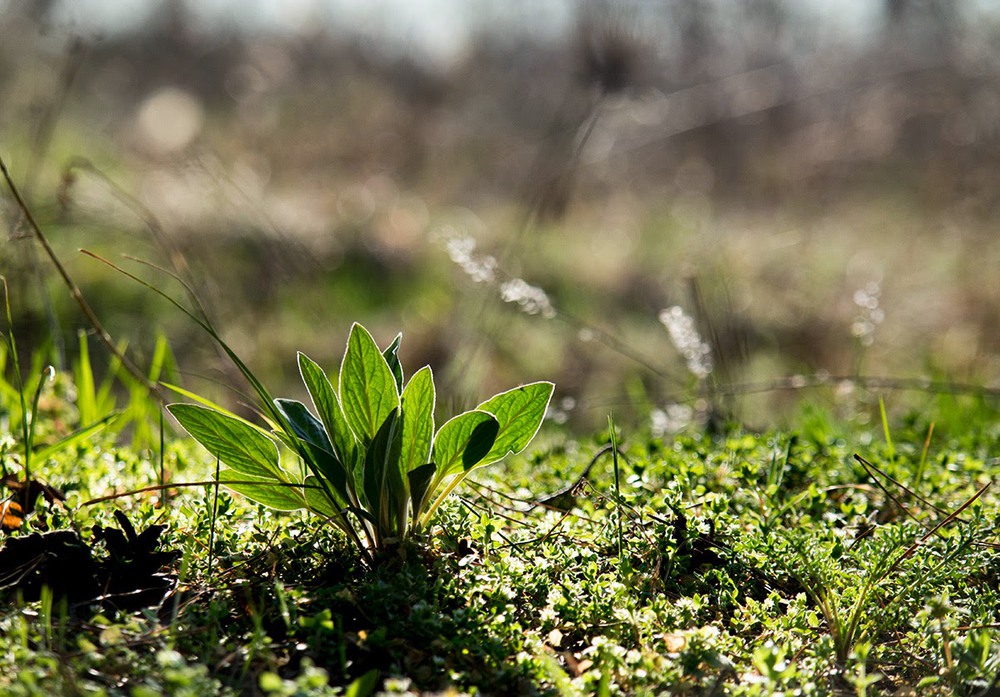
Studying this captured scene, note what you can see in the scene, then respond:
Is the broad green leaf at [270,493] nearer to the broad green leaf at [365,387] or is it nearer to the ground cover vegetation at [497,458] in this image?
the ground cover vegetation at [497,458]

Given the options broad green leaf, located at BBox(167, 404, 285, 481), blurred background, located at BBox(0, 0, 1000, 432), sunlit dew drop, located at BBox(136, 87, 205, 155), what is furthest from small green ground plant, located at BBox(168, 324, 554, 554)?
sunlit dew drop, located at BBox(136, 87, 205, 155)

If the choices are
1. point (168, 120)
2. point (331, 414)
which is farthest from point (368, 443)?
point (168, 120)

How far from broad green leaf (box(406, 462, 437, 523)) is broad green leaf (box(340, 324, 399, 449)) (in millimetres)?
128

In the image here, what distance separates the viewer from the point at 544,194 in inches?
285


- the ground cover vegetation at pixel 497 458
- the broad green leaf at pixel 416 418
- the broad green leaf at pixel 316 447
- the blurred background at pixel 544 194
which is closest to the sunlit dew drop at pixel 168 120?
the blurred background at pixel 544 194

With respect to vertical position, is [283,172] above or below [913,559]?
above

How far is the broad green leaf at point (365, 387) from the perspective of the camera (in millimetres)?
1632

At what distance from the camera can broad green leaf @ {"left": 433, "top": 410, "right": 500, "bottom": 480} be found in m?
1.59

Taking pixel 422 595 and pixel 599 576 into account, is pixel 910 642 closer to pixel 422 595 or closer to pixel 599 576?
pixel 599 576

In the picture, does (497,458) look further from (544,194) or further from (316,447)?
(544,194)

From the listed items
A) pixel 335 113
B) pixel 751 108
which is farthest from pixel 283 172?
pixel 751 108

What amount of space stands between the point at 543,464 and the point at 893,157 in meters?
10.5

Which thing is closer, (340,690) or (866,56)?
(340,690)

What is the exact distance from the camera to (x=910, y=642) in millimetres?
1568
